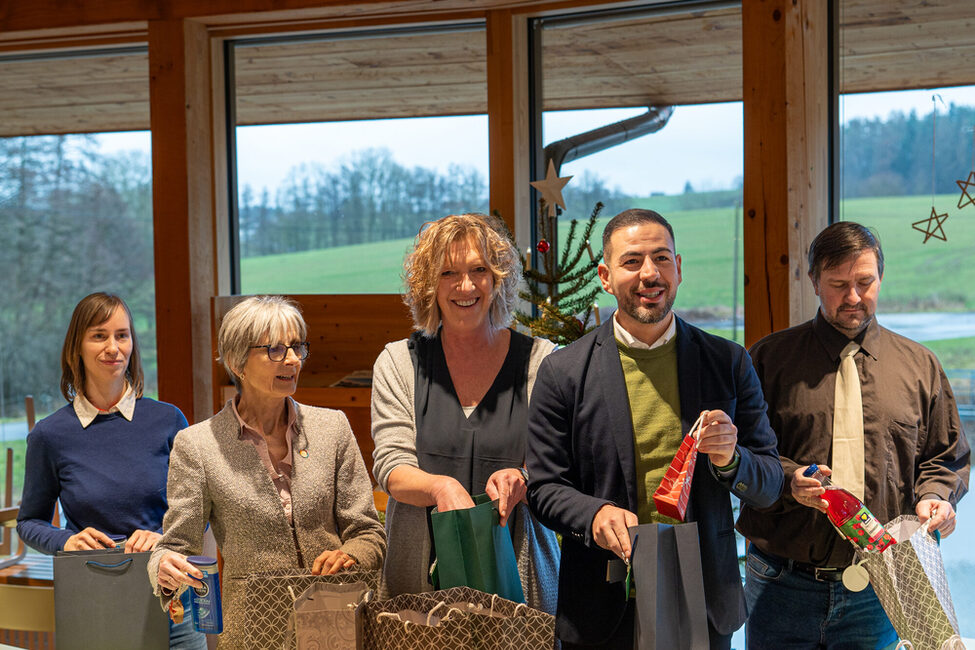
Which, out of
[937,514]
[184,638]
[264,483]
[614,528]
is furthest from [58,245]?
[937,514]

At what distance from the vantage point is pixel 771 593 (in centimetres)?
229

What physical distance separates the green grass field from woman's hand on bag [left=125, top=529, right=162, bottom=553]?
1667 millimetres

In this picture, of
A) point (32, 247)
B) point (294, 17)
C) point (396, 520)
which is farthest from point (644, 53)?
point (32, 247)

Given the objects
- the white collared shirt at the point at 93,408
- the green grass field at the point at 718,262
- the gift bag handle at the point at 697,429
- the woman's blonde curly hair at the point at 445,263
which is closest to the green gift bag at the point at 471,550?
the gift bag handle at the point at 697,429

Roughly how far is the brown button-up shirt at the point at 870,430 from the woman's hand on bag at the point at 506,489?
68 centimetres

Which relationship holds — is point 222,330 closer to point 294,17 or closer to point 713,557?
point 713,557

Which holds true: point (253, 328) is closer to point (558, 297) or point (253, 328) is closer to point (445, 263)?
point (445, 263)

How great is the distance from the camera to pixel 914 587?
1934mm

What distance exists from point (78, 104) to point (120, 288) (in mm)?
873

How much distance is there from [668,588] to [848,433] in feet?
2.57

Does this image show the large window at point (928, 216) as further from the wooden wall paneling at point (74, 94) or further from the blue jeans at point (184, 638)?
the wooden wall paneling at point (74, 94)

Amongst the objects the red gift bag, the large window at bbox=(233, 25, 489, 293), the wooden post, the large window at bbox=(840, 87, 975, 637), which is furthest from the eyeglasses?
the large window at bbox=(840, 87, 975, 637)

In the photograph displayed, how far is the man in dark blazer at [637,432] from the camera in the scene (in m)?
1.87

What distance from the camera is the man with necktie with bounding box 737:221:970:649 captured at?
87.0 inches
